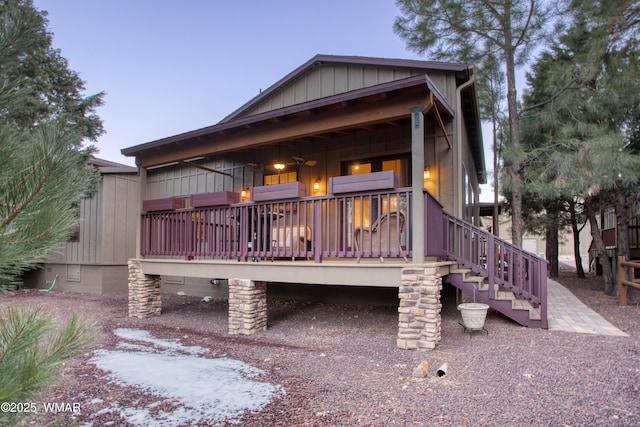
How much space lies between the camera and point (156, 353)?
16.8 feet

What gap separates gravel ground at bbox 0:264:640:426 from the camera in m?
3.11

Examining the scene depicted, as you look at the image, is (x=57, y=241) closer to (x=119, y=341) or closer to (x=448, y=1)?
(x=119, y=341)

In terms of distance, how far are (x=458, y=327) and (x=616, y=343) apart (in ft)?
6.40

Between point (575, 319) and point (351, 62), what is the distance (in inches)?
249

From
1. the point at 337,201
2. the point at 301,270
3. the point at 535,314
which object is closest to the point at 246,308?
the point at 301,270

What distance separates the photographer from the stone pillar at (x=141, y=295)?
749 centimetres

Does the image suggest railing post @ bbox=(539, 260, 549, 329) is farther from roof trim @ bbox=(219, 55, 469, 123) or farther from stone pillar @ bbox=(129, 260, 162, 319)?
stone pillar @ bbox=(129, 260, 162, 319)

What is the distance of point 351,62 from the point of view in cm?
827

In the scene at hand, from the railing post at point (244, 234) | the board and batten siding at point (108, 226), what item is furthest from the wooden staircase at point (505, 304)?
the board and batten siding at point (108, 226)

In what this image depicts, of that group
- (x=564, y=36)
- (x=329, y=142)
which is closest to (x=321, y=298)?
(x=329, y=142)

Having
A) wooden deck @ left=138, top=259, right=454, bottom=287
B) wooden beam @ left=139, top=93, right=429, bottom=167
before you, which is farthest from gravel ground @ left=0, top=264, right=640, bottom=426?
wooden beam @ left=139, top=93, right=429, bottom=167

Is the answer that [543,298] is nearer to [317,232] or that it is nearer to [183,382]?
[317,232]

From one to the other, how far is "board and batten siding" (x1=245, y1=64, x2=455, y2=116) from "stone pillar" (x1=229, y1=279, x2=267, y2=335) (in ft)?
13.7

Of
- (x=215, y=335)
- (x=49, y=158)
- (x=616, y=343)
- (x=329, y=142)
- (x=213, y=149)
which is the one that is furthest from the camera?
(x=329, y=142)
